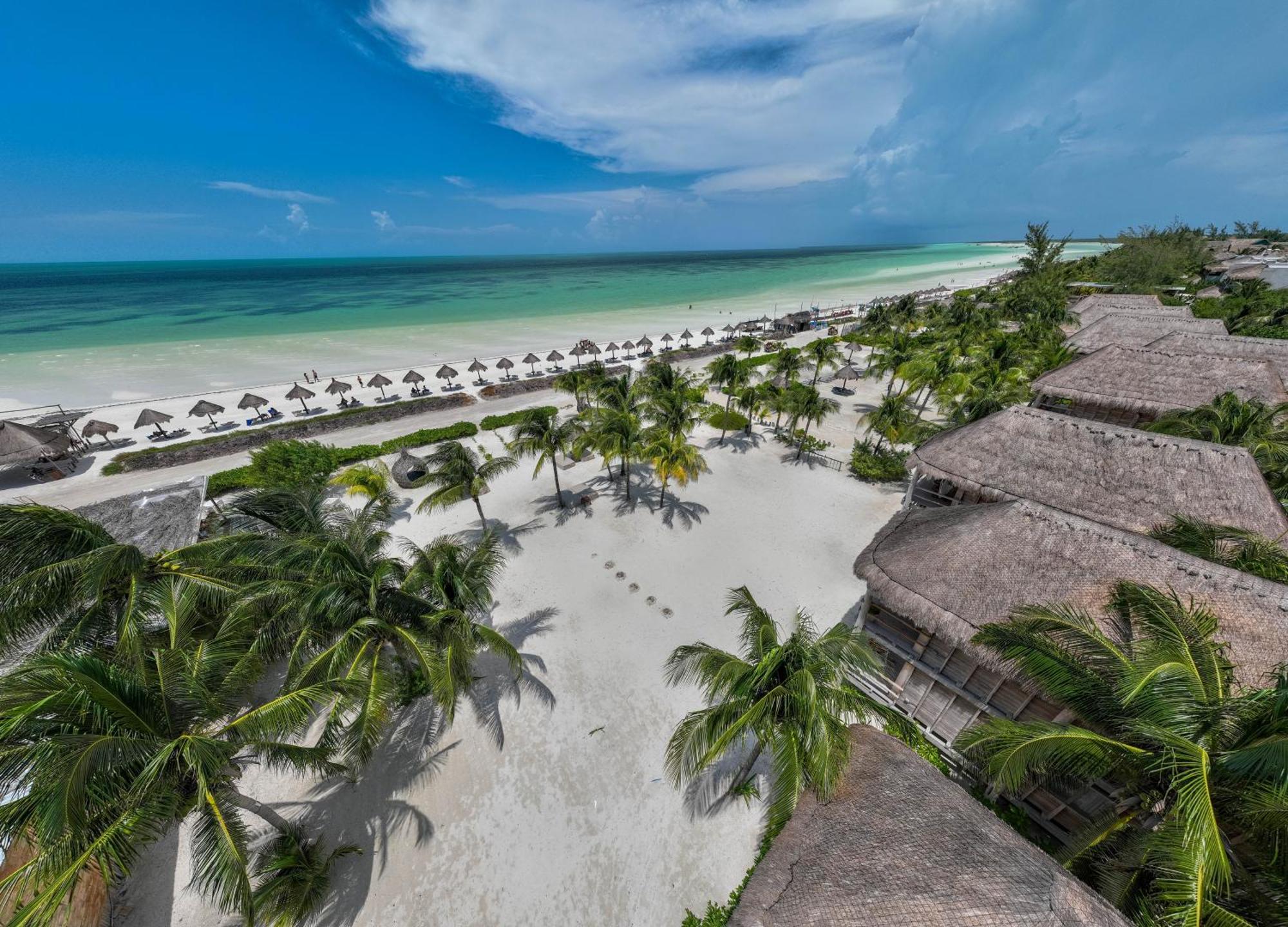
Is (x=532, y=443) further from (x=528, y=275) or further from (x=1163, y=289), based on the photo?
(x=528, y=275)

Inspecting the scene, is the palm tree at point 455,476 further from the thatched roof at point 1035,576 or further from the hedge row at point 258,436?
the hedge row at point 258,436

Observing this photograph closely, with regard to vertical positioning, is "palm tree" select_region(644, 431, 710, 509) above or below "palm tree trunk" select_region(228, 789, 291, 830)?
above

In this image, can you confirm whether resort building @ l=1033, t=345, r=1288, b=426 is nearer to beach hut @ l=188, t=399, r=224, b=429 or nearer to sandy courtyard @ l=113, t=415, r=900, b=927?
sandy courtyard @ l=113, t=415, r=900, b=927

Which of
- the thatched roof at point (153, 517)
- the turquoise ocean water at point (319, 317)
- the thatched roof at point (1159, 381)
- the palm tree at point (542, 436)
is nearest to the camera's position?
the thatched roof at point (153, 517)

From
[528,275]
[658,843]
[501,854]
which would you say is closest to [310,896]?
[501,854]

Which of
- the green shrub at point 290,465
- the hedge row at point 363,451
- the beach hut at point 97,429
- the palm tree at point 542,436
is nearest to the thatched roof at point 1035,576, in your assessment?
the palm tree at point 542,436

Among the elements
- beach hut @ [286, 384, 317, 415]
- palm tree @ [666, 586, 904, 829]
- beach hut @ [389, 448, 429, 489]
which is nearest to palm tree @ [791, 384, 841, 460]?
palm tree @ [666, 586, 904, 829]
